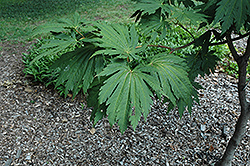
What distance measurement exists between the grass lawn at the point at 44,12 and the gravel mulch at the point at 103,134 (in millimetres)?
2312

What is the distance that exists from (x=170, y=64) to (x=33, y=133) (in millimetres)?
2244

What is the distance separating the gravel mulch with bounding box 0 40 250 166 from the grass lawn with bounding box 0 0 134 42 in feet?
7.59

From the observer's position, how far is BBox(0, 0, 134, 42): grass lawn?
16.7 ft

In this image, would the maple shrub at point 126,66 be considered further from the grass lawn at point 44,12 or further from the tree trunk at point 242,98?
the grass lawn at point 44,12

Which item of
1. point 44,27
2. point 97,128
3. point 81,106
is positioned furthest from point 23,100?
point 44,27

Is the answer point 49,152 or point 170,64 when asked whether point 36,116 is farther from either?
point 170,64

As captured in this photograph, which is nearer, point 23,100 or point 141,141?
point 141,141

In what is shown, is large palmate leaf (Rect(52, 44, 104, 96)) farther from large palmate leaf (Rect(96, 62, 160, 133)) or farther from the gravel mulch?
the gravel mulch

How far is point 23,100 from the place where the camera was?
3006 mm

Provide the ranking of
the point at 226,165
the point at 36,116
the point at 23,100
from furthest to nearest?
the point at 23,100 → the point at 36,116 → the point at 226,165

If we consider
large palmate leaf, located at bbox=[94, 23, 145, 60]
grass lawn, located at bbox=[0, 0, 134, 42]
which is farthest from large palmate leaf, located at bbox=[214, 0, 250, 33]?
grass lawn, located at bbox=[0, 0, 134, 42]

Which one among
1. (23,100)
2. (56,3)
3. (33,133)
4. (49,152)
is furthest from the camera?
(56,3)

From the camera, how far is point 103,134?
8.50 ft

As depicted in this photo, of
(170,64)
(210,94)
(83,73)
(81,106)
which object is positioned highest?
(170,64)
